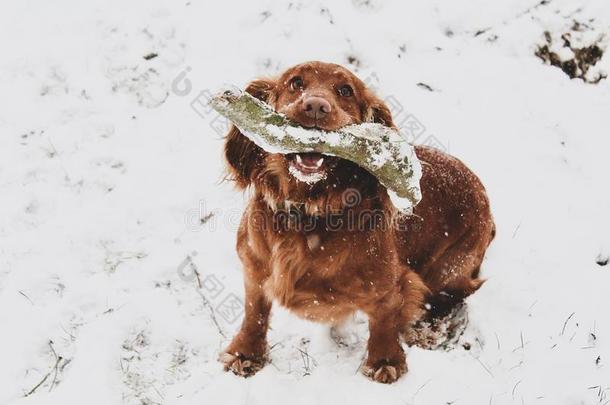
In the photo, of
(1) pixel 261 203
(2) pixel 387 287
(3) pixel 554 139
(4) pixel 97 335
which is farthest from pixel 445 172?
(4) pixel 97 335

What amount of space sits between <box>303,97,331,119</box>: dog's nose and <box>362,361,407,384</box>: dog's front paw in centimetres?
147

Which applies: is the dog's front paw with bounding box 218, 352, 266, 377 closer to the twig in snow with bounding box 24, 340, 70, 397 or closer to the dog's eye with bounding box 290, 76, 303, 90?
the twig in snow with bounding box 24, 340, 70, 397

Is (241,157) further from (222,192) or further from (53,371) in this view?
(53,371)

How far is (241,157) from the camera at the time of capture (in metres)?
3.00

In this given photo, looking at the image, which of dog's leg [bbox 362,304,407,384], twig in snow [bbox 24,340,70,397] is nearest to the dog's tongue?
dog's leg [bbox 362,304,407,384]

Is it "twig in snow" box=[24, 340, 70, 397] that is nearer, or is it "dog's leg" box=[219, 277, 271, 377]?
"twig in snow" box=[24, 340, 70, 397]

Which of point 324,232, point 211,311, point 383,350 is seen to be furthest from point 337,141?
point 211,311

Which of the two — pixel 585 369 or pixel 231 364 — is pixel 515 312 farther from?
pixel 231 364

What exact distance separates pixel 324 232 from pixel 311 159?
40 centimetres

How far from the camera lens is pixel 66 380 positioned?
304 centimetres

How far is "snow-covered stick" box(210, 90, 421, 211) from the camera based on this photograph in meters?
2.51

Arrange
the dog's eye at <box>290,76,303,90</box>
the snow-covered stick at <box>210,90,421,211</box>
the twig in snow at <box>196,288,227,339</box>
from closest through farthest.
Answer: the snow-covered stick at <box>210,90,421,211</box>
the dog's eye at <box>290,76,303,90</box>
the twig in snow at <box>196,288,227,339</box>

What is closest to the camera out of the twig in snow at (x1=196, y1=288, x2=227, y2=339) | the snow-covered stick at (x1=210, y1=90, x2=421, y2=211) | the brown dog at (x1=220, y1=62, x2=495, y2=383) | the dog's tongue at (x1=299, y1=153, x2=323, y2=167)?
the snow-covered stick at (x1=210, y1=90, x2=421, y2=211)

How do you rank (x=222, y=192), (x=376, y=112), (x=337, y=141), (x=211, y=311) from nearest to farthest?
(x=337, y=141) < (x=376, y=112) < (x=211, y=311) < (x=222, y=192)
